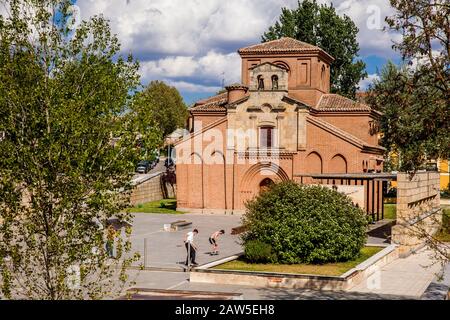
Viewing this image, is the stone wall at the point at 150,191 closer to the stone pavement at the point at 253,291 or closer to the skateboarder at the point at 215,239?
the skateboarder at the point at 215,239

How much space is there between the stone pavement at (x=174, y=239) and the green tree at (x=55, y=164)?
13.1 meters

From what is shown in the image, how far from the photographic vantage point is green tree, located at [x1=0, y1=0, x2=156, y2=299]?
10.4m

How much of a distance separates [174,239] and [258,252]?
10395 mm

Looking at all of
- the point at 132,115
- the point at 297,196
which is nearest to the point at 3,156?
the point at 132,115

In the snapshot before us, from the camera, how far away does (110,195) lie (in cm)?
1094

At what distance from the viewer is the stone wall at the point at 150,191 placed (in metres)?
51.4

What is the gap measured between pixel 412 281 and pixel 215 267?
6.59 metres

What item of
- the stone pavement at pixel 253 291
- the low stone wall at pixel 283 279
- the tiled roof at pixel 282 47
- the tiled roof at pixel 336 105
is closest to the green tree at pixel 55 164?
the stone pavement at pixel 253 291

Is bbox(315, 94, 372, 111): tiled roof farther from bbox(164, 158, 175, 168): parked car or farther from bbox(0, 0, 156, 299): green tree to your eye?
bbox(0, 0, 156, 299): green tree

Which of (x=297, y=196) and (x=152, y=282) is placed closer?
(x=152, y=282)

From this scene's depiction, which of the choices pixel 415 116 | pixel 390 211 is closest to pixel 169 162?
pixel 390 211

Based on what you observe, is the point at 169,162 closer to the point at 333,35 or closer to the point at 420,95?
the point at 333,35

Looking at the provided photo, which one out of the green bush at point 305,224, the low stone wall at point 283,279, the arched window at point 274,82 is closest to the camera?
the low stone wall at point 283,279
